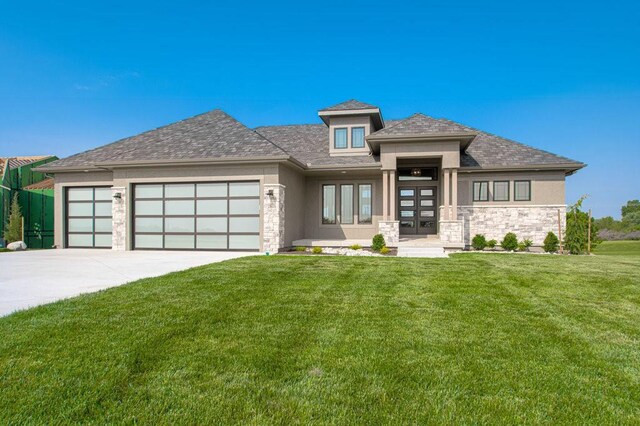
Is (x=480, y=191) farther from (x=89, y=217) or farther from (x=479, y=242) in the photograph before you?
(x=89, y=217)

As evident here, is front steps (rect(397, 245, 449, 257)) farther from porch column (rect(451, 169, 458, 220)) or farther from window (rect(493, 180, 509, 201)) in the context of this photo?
window (rect(493, 180, 509, 201))

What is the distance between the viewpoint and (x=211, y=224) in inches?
559

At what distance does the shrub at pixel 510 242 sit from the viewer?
14703 millimetres

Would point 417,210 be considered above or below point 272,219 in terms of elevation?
above

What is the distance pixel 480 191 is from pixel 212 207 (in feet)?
37.0

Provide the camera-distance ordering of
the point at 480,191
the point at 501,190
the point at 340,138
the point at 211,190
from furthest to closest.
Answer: the point at 340,138
the point at 480,191
the point at 501,190
the point at 211,190

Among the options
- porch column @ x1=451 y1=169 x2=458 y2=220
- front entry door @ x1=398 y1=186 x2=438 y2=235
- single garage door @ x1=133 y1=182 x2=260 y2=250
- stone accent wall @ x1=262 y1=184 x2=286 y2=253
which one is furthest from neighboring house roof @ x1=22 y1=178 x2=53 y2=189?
porch column @ x1=451 y1=169 x2=458 y2=220

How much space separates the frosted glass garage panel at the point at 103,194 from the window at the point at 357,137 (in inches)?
436

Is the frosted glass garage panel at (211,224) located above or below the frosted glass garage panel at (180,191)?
below

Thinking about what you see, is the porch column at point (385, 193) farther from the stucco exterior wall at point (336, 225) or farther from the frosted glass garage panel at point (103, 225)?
the frosted glass garage panel at point (103, 225)

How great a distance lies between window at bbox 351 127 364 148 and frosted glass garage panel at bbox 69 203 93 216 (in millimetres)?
12089

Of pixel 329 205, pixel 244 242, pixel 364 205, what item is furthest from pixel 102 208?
pixel 364 205

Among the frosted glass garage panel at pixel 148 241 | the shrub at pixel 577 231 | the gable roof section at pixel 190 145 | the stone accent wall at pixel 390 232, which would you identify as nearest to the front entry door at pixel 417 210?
the stone accent wall at pixel 390 232

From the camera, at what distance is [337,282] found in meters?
7.14
